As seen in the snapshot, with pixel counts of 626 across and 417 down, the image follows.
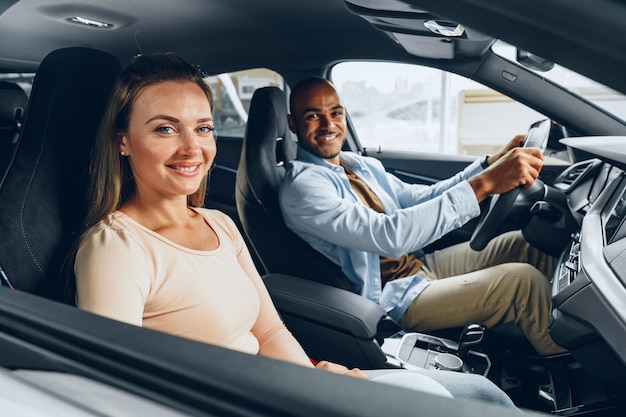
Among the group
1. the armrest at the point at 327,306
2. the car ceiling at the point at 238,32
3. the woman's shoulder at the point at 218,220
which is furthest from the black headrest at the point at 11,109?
the woman's shoulder at the point at 218,220

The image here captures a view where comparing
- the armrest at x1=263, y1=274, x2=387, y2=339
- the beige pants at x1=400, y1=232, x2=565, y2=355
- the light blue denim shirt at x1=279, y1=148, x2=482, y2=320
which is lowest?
the beige pants at x1=400, y1=232, x2=565, y2=355

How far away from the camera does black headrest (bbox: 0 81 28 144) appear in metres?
2.67

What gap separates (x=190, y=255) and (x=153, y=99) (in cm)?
34

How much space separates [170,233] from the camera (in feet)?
4.09

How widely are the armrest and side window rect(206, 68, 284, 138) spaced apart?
4.46 ft

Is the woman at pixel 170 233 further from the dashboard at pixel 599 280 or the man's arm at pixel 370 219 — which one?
the man's arm at pixel 370 219

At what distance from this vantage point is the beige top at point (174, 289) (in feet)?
3.40

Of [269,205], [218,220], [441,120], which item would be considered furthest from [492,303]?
[441,120]

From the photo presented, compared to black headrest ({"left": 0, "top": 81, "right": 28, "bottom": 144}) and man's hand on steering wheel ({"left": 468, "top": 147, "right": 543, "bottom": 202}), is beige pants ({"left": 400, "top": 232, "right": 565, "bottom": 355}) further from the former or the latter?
black headrest ({"left": 0, "top": 81, "right": 28, "bottom": 144})

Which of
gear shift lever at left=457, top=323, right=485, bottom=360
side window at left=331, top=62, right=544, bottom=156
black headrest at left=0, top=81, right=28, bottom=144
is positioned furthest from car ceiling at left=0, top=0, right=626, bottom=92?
side window at left=331, top=62, right=544, bottom=156

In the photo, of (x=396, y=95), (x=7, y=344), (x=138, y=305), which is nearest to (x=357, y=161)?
(x=138, y=305)

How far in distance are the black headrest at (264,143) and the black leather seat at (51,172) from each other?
0.83m

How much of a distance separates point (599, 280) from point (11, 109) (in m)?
2.55

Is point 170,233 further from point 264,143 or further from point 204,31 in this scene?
point 204,31
